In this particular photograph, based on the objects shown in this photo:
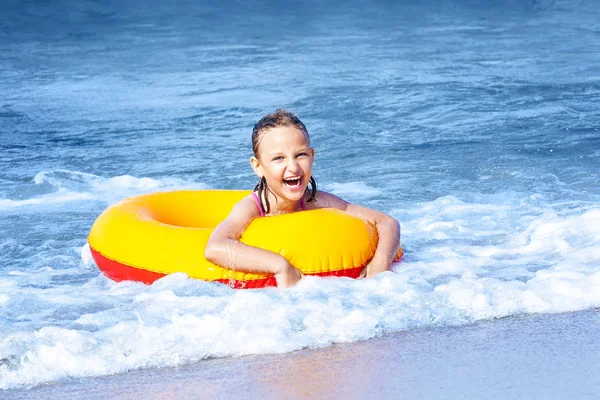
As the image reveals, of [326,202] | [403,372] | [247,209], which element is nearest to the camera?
[403,372]

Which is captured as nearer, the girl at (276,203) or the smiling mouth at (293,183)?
the girl at (276,203)

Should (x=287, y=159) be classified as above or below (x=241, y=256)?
above

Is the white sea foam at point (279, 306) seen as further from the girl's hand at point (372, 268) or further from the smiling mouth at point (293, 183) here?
the smiling mouth at point (293, 183)

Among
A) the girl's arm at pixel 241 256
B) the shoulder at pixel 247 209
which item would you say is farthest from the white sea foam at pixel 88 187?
the girl's arm at pixel 241 256

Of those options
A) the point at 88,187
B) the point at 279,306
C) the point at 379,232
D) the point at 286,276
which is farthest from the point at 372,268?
the point at 88,187

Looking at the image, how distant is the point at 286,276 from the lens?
13.2ft

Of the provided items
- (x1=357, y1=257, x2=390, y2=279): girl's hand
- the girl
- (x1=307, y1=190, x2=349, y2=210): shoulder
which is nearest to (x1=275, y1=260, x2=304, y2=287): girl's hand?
the girl

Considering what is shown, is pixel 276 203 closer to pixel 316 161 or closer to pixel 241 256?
pixel 241 256

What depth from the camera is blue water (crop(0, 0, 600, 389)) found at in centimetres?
361

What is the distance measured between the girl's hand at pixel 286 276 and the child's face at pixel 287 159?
35cm

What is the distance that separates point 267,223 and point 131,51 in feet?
34.9

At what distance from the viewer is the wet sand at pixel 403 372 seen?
286 cm

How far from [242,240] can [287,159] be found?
1.20 ft

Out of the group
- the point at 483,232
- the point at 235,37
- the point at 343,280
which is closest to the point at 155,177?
the point at 483,232
